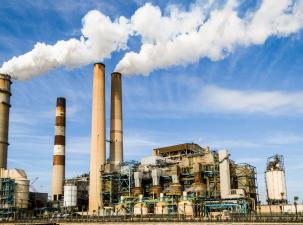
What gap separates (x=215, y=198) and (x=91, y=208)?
33.7 m

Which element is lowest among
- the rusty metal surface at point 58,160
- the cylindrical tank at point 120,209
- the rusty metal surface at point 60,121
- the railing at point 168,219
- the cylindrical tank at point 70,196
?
the railing at point 168,219

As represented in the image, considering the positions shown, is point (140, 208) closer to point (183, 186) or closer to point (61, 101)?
point (183, 186)

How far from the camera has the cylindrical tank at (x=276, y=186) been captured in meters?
74.9

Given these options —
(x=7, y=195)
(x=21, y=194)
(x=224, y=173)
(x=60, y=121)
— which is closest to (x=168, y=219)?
(x=224, y=173)

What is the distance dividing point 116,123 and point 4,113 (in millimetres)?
28857

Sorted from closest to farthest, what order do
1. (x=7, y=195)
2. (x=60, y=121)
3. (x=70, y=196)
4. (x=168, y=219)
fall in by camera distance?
(x=168, y=219) → (x=7, y=195) → (x=70, y=196) → (x=60, y=121)

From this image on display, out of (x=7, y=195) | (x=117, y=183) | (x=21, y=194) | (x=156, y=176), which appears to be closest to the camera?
(x=156, y=176)

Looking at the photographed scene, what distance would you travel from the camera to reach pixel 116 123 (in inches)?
3991

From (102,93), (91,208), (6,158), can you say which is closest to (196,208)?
(91,208)

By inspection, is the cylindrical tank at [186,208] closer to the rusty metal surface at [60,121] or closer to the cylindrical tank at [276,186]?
the cylindrical tank at [276,186]

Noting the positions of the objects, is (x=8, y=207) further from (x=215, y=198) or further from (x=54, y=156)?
(x=215, y=198)

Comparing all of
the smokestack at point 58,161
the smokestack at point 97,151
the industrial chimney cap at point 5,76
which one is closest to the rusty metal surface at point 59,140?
the smokestack at point 58,161

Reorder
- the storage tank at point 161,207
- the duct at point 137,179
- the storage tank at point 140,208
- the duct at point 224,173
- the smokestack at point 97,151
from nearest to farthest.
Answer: the storage tank at point 161,207, the duct at point 224,173, the storage tank at point 140,208, the duct at point 137,179, the smokestack at point 97,151

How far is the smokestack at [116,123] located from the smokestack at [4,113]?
26843 mm
